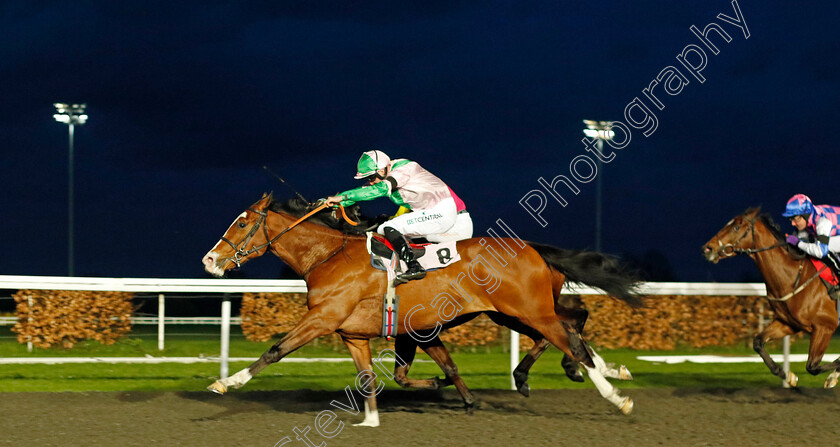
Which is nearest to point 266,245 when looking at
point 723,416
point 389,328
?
point 389,328

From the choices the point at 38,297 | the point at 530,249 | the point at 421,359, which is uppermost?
the point at 530,249

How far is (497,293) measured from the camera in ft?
16.6

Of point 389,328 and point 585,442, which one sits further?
point 389,328

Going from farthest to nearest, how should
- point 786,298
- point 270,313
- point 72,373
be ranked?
point 270,313 → point 72,373 → point 786,298

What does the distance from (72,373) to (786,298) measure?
253 inches

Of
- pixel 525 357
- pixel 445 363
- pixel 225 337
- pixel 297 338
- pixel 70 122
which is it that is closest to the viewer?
pixel 297 338

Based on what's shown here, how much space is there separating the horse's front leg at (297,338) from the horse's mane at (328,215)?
690mm

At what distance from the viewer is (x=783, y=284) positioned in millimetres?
6531

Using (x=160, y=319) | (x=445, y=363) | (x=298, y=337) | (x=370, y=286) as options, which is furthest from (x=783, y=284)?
(x=160, y=319)

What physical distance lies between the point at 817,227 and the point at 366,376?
407 cm

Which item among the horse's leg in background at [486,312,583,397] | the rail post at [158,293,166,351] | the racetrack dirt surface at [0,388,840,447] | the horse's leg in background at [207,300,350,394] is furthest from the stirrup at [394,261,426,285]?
the rail post at [158,293,166,351]

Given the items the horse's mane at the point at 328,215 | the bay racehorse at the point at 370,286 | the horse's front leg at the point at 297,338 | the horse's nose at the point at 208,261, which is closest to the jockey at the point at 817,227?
the bay racehorse at the point at 370,286

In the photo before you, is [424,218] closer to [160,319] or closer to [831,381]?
[831,381]

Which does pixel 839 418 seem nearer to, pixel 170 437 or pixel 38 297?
pixel 170 437
